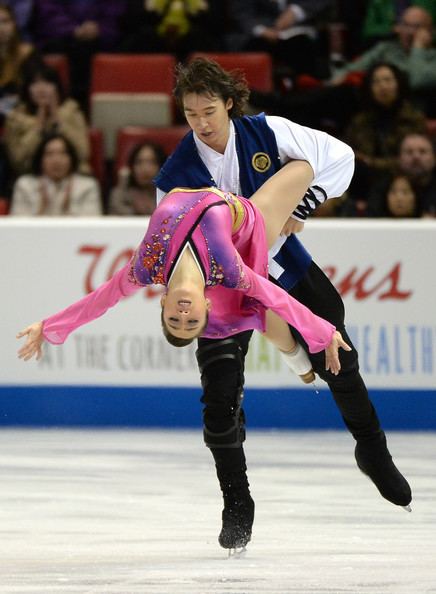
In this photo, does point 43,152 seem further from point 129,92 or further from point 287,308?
point 287,308

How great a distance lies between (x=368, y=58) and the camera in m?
8.50

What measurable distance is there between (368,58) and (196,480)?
383 centimetres

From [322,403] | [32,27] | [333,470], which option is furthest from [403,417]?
[32,27]

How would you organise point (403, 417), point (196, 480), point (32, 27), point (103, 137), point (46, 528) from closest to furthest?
point (46, 528) → point (196, 480) → point (403, 417) → point (103, 137) → point (32, 27)

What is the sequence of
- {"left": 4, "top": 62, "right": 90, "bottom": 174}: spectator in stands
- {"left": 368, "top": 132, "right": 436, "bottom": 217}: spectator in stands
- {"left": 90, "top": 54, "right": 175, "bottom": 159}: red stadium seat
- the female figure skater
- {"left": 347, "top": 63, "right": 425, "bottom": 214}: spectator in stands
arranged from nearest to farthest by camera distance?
1. the female figure skater
2. {"left": 368, "top": 132, "right": 436, "bottom": 217}: spectator in stands
3. {"left": 347, "top": 63, "right": 425, "bottom": 214}: spectator in stands
4. {"left": 4, "top": 62, "right": 90, "bottom": 174}: spectator in stands
5. {"left": 90, "top": 54, "right": 175, "bottom": 159}: red stadium seat

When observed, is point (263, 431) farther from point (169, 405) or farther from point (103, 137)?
point (103, 137)

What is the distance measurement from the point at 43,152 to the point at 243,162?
3.56m

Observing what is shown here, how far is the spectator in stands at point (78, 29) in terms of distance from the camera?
893 centimetres

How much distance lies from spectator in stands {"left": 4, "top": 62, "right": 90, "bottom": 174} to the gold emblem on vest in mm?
3769

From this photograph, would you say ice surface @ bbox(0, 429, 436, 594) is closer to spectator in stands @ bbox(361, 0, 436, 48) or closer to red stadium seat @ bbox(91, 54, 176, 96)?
red stadium seat @ bbox(91, 54, 176, 96)

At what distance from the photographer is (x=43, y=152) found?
25.1 ft

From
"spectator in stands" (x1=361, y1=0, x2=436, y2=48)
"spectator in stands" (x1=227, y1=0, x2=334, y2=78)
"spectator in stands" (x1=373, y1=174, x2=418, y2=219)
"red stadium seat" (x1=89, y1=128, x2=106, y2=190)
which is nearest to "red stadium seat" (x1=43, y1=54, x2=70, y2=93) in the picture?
"red stadium seat" (x1=89, y1=128, x2=106, y2=190)

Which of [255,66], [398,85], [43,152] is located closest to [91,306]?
[43,152]

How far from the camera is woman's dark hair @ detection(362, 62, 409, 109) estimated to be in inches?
309
